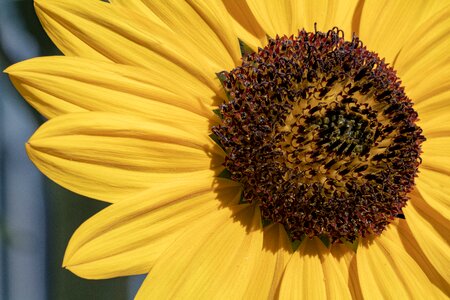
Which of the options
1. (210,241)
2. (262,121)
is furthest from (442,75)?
(210,241)

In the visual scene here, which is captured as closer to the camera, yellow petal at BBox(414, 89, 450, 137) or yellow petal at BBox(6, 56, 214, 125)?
yellow petal at BBox(6, 56, 214, 125)

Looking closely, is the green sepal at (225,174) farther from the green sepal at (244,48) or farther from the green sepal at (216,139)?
the green sepal at (244,48)

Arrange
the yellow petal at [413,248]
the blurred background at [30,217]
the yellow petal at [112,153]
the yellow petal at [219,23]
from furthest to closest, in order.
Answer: the blurred background at [30,217], the yellow petal at [413,248], the yellow petal at [219,23], the yellow petal at [112,153]

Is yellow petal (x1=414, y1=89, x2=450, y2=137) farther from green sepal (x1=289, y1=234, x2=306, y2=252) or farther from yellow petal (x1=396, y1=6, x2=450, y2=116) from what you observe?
green sepal (x1=289, y1=234, x2=306, y2=252)

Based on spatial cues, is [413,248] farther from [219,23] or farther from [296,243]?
[219,23]

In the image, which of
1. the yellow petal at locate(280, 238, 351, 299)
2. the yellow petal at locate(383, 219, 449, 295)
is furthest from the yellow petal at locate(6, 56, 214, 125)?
the yellow petal at locate(383, 219, 449, 295)

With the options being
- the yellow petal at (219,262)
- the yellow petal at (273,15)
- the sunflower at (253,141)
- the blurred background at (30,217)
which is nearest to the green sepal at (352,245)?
the sunflower at (253,141)

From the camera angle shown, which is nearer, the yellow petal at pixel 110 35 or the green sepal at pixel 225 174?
the yellow petal at pixel 110 35
